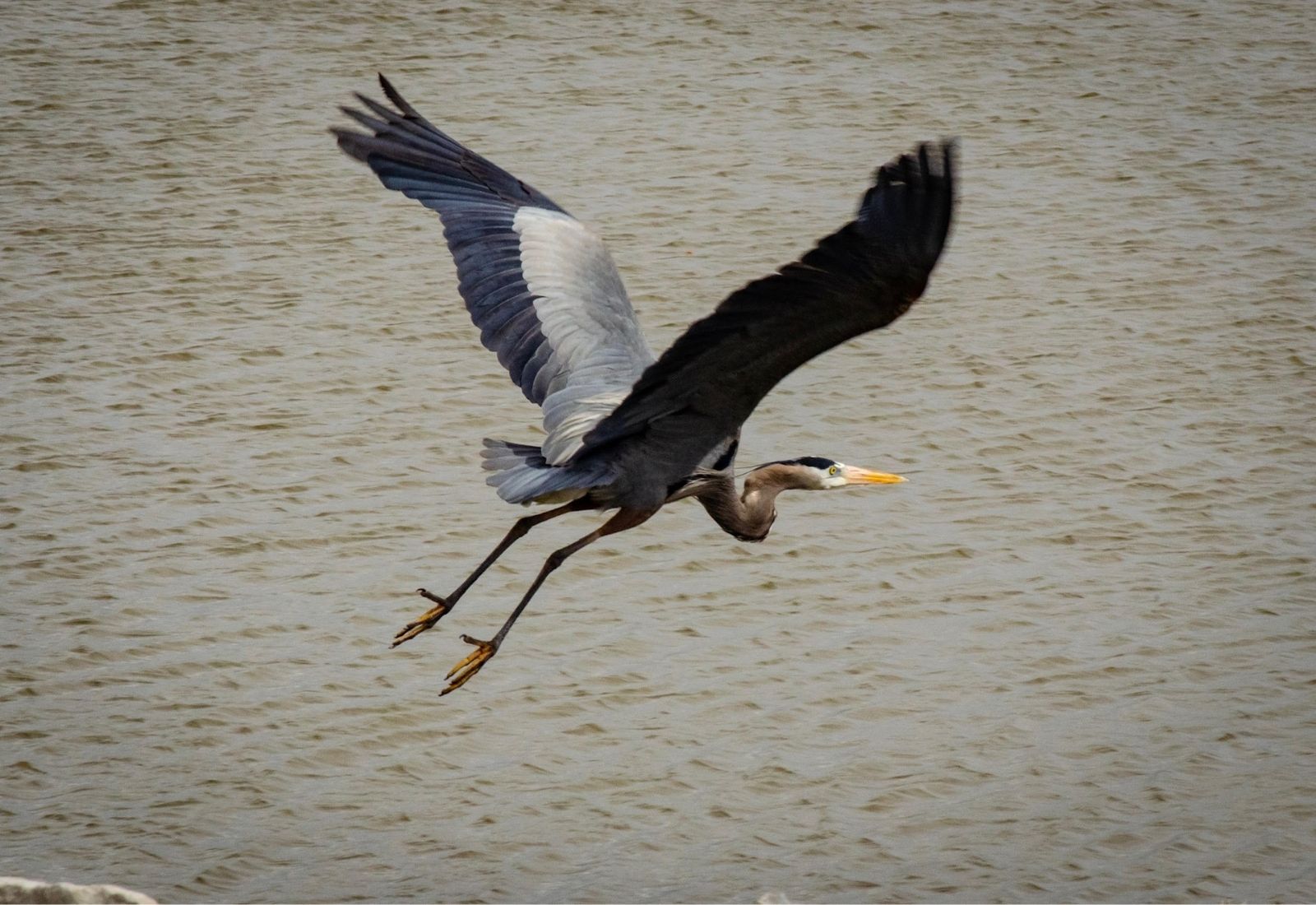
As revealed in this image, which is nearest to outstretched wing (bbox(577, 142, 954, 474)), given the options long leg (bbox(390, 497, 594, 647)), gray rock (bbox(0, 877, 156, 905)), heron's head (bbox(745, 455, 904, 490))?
long leg (bbox(390, 497, 594, 647))

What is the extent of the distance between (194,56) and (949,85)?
5.84 m

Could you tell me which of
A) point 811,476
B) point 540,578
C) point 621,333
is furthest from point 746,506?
point 540,578

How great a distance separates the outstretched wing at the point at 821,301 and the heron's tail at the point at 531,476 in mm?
325

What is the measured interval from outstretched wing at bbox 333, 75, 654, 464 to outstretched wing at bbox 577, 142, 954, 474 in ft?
1.94

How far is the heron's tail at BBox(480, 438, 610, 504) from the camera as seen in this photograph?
5.53 metres

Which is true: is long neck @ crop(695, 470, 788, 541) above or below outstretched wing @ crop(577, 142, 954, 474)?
below

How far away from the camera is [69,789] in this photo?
6680 mm

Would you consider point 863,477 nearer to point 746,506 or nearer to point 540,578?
point 746,506

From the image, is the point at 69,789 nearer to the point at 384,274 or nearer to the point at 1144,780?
the point at 1144,780

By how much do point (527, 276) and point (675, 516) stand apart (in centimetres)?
275

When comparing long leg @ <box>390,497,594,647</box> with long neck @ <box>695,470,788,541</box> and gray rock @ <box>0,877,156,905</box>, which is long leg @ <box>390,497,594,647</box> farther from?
gray rock @ <box>0,877,156,905</box>

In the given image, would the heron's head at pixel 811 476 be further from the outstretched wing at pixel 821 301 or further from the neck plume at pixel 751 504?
the outstretched wing at pixel 821 301

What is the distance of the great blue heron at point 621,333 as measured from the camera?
14.6ft

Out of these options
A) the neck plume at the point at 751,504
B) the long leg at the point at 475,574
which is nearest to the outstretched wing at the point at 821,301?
the long leg at the point at 475,574
